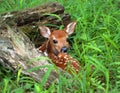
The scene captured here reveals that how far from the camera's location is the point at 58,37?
7.46m

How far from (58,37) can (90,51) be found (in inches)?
27.0

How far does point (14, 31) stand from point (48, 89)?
43.7 inches

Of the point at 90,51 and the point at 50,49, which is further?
the point at 50,49

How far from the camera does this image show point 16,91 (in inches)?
218

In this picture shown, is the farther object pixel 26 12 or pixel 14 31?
pixel 26 12

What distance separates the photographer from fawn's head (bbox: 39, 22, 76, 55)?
7398 millimetres

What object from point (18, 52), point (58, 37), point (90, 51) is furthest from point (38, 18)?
point (18, 52)

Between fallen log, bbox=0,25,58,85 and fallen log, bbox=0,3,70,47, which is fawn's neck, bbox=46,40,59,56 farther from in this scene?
fallen log, bbox=0,25,58,85

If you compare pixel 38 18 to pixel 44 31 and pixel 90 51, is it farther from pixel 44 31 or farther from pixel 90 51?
pixel 90 51

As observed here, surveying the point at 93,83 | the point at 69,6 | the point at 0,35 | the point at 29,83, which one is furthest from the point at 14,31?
the point at 69,6

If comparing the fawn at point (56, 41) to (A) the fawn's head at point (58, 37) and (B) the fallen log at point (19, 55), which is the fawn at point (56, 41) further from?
(B) the fallen log at point (19, 55)

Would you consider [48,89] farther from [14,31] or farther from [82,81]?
[14,31]

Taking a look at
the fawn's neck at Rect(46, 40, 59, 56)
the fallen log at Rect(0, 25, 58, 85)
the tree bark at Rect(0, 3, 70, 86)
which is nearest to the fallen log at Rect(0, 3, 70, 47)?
the tree bark at Rect(0, 3, 70, 86)

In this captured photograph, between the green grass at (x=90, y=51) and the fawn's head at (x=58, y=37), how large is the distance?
4.9 inches
